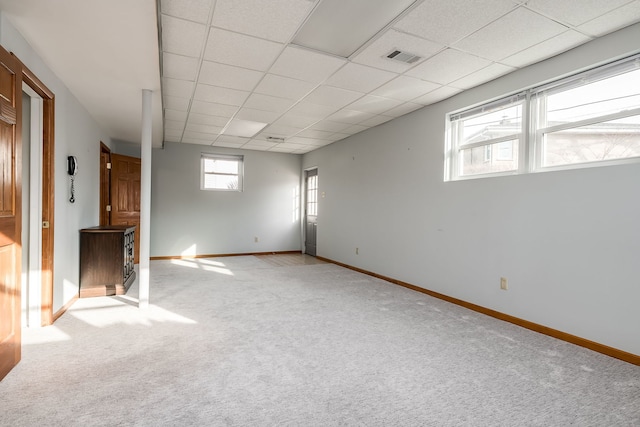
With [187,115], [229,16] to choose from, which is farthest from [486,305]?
[187,115]

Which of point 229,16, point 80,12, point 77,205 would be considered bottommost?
point 77,205

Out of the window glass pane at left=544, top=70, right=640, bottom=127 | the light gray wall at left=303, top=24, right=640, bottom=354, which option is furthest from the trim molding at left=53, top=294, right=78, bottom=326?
the window glass pane at left=544, top=70, right=640, bottom=127

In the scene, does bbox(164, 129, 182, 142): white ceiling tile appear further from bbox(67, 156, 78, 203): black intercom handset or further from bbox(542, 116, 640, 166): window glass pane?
bbox(542, 116, 640, 166): window glass pane

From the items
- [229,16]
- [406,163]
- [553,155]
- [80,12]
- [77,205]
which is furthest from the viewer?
[406,163]

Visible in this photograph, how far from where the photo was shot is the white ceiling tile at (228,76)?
3463mm

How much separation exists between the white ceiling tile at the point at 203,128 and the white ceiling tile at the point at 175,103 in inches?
37.1

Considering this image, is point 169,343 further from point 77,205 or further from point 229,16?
point 229,16

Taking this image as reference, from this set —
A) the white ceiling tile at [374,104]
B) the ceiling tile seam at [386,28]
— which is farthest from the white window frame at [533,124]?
the ceiling tile seam at [386,28]

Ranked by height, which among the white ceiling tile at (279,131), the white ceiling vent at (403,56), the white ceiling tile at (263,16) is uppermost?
the white ceiling tile at (263,16)

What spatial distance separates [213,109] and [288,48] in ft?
7.30

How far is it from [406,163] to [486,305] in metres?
2.27

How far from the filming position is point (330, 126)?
5.78 metres

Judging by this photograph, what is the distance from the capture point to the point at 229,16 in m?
2.58

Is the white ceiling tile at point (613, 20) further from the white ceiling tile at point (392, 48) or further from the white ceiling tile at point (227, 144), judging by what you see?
the white ceiling tile at point (227, 144)
